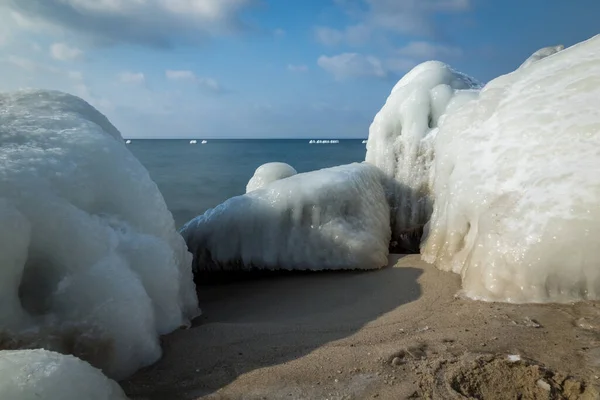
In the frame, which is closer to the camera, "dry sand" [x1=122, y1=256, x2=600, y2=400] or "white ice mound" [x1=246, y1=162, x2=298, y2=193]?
"dry sand" [x1=122, y1=256, x2=600, y2=400]

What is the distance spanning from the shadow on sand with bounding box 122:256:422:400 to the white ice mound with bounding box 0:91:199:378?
0.66 feet

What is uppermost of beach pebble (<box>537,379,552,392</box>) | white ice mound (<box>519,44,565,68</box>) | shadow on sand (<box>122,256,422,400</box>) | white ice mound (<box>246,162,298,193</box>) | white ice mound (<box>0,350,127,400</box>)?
white ice mound (<box>519,44,565,68</box>)

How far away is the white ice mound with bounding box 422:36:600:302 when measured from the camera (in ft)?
9.55

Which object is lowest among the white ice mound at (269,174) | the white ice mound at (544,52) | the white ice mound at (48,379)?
the white ice mound at (48,379)

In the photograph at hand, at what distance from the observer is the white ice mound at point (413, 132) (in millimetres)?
5301

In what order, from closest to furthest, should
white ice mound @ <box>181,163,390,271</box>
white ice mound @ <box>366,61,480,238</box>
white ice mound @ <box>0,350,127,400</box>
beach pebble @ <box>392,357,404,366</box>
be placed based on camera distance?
white ice mound @ <box>0,350,127,400</box> < beach pebble @ <box>392,357,404,366</box> < white ice mound @ <box>181,163,390,271</box> < white ice mound @ <box>366,61,480,238</box>

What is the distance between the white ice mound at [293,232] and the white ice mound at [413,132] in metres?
0.79

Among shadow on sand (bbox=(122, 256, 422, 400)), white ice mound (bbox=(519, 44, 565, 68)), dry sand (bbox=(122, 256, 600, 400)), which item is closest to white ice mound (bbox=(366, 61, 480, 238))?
white ice mound (bbox=(519, 44, 565, 68))

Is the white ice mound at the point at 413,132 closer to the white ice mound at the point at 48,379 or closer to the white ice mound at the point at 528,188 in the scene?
the white ice mound at the point at 528,188

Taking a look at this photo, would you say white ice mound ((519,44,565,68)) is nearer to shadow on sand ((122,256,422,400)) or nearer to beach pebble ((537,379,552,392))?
shadow on sand ((122,256,422,400))

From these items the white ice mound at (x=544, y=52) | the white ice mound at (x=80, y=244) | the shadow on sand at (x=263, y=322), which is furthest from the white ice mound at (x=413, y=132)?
the white ice mound at (x=80, y=244)

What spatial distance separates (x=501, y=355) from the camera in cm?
221

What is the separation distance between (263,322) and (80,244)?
1.24 metres

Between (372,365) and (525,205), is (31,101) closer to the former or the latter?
(372,365)
